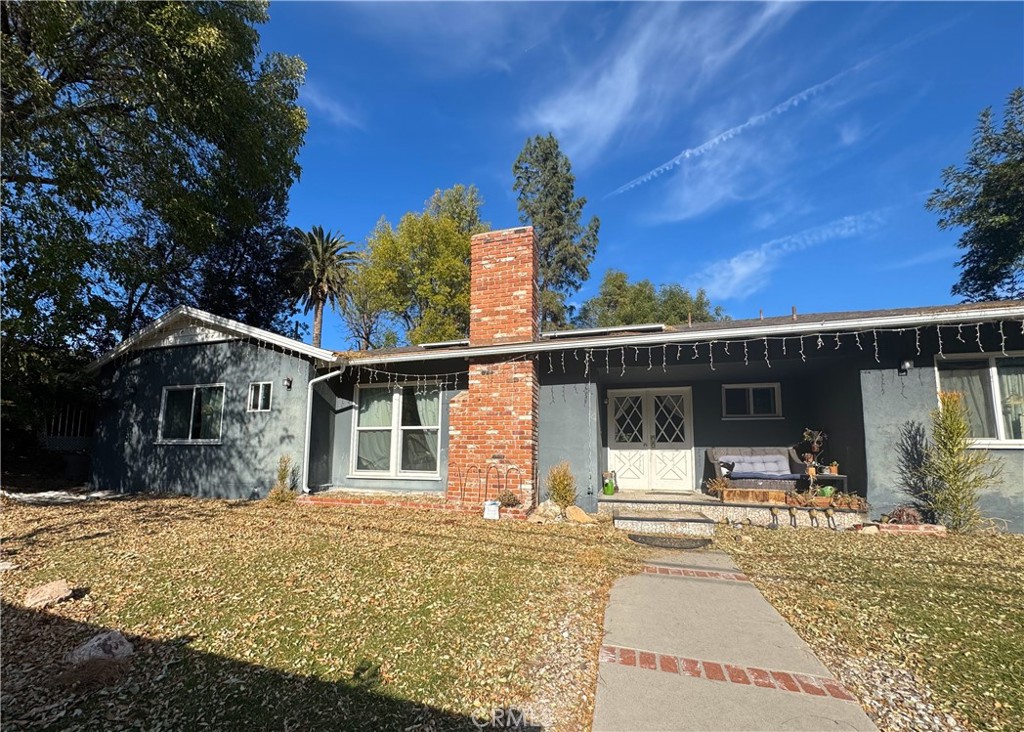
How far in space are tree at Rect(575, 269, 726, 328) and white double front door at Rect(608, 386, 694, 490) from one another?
66.5ft

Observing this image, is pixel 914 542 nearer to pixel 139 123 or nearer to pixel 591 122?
pixel 591 122

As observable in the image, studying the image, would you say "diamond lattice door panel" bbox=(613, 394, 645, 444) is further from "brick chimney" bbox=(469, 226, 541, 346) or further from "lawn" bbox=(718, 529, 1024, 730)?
"lawn" bbox=(718, 529, 1024, 730)

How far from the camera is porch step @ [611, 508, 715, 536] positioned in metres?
6.79

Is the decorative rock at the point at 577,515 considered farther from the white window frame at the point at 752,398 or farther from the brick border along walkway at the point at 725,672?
the brick border along walkway at the point at 725,672

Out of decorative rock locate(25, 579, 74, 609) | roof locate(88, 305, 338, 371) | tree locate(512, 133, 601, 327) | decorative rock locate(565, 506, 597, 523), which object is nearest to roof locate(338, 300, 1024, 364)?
roof locate(88, 305, 338, 371)

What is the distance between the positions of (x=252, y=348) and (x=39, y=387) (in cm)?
554

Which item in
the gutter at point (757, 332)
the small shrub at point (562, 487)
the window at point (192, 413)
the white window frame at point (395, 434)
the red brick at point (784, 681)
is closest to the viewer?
the red brick at point (784, 681)

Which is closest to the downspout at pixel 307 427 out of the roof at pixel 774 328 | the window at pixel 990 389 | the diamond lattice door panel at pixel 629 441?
the roof at pixel 774 328

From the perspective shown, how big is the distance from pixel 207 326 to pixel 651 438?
9.74m

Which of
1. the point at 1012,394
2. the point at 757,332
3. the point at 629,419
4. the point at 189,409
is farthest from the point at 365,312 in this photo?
the point at 1012,394

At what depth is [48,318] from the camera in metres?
9.74

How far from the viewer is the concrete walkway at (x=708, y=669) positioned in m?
2.43

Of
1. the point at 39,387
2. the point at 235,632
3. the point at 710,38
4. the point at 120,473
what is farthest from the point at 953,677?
the point at 39,387

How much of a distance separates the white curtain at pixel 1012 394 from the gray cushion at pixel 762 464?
2.81 m
